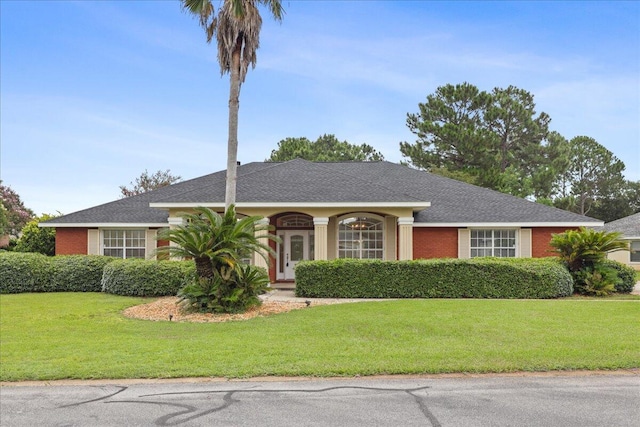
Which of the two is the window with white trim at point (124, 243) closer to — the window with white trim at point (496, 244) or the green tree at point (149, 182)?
the window with white trim at point (496, 244)

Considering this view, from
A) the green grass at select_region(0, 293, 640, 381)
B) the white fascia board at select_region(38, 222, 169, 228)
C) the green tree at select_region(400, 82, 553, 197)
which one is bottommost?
the green grass at select_region(0, 293, 640, 381)

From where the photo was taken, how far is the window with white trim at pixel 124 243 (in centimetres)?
2109

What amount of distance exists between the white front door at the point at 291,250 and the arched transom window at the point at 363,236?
1655mm

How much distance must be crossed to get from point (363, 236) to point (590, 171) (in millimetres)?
52446

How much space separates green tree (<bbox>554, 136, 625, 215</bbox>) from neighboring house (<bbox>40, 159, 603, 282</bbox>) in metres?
45.9

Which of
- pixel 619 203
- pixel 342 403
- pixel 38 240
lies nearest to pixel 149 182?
pixel 38 240

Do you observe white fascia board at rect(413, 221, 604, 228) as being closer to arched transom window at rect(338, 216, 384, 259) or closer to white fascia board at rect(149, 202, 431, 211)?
arched transom window at rect(338, 216, 384, 259)

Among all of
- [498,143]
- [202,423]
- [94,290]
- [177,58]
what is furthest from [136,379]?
[498,143]

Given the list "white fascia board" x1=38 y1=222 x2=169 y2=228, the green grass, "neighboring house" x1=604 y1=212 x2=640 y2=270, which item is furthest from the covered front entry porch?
"neighboring house" x1=604 y1=212 x2=640 y2=270

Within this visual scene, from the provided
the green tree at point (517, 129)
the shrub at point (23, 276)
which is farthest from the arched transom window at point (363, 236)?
the green tree at point (517, 129)

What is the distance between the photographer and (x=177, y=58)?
21.2 meters

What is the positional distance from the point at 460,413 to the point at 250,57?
14413 mm

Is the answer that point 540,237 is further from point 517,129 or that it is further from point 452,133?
point 517,129

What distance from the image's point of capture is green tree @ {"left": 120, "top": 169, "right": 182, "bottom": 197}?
47000 mm
